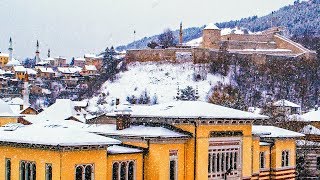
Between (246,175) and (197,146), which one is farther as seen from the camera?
(246,175)

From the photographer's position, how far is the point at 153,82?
9856 centimetres

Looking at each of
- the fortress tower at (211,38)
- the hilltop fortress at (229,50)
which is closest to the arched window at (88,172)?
the hilltop fortress at (229,50)

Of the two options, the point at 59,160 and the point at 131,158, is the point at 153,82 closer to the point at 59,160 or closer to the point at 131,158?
the point at 131,158

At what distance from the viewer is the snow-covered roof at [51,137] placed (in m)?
22.3

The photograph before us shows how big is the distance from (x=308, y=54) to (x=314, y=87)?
13.3m

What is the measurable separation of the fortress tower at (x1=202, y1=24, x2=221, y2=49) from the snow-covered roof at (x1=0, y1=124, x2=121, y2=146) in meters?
83.6

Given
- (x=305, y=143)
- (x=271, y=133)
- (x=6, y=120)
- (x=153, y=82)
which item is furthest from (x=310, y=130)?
(x=153, y=82)

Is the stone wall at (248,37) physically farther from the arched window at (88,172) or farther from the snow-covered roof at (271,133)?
the arched window at (88,172)

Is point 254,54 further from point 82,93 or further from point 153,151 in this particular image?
point 153,151

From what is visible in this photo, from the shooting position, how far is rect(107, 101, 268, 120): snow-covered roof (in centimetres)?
2639

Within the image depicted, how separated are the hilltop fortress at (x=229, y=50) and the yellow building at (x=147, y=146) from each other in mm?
70675

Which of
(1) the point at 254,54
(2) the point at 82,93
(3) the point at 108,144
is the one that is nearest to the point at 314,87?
(1) the point at 254,54

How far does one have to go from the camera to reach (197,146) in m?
26.1

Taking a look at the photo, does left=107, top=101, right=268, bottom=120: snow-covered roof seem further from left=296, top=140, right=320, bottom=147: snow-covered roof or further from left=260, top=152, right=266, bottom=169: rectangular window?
left=296, top=140, right=320, bottom=147: snow-covered roof
